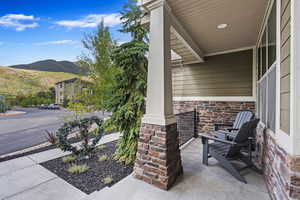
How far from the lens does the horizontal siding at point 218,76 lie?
158 inches

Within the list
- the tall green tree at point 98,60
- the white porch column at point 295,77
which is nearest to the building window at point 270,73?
the white porch column at point 295,77

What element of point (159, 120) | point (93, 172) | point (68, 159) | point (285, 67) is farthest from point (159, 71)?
point (68, 159)

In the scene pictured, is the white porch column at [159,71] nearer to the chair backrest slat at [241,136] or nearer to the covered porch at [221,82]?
Result: the covered porch at [221,82]

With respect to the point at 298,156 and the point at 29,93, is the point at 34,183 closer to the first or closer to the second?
the point at 298,156

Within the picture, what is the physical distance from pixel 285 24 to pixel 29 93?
29145 mm

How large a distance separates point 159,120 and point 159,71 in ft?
2.53

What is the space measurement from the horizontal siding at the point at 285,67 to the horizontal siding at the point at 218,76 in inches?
116

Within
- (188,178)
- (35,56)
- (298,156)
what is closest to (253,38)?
(298,156)

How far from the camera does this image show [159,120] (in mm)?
1981

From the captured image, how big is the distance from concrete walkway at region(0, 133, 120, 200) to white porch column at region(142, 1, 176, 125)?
160cm

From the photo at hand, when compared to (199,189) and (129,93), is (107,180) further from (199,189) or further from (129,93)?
(129,93)

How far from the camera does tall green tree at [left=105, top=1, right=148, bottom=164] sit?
2854 mm

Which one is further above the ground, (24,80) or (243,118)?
(24,80)

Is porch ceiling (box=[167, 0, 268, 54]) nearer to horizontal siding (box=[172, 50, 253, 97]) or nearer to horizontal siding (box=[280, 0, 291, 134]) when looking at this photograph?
horizontal siding (box=[172, 50, 253, 97])
